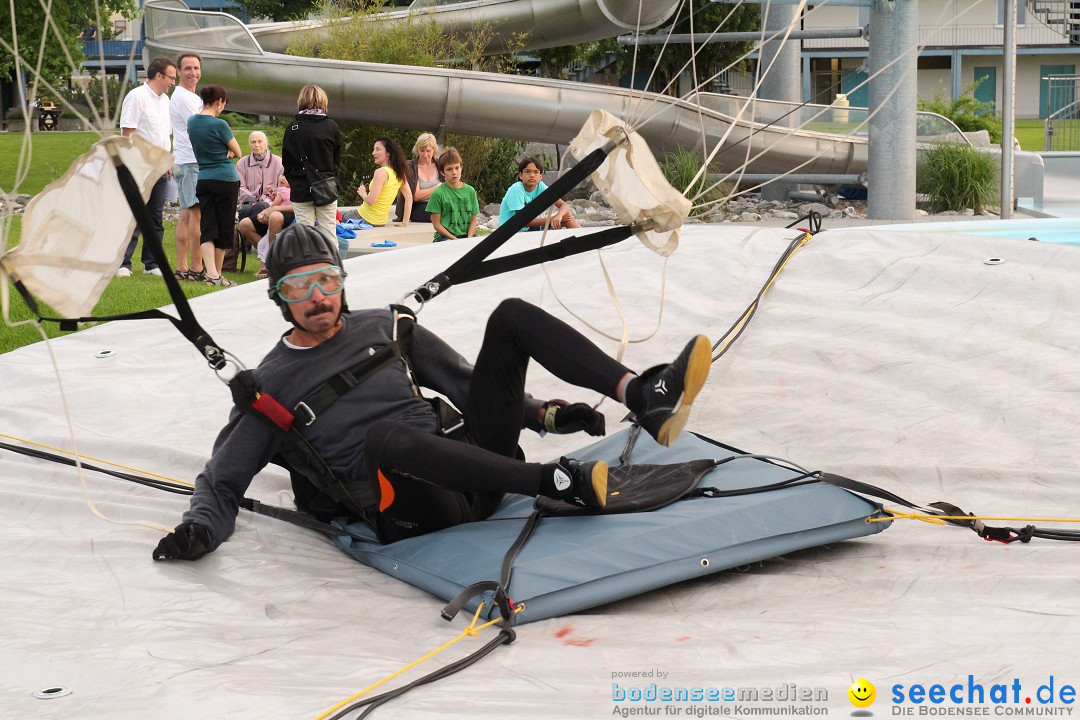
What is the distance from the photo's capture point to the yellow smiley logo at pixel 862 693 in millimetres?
1832

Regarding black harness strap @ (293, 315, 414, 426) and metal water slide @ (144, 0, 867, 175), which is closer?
black harness strap @ (293, 315, 414, 426)

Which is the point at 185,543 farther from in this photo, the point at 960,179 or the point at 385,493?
the point at 960,179

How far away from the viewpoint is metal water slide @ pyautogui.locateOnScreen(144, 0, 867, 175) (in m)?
11.4

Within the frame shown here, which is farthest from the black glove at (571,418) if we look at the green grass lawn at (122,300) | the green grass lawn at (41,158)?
the green grass lawn at (41,158)

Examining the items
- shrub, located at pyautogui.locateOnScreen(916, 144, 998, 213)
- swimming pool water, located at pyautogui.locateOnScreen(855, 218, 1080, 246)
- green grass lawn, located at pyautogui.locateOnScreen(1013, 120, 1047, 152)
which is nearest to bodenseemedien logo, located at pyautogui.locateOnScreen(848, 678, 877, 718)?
swimming pool water, located at pyautogui.locateOnScreen(855, 218, 1080, 246)

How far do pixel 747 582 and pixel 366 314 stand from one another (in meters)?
1.19

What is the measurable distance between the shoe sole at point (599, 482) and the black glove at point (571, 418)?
0.34 meters

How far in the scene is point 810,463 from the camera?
3266 millimetres

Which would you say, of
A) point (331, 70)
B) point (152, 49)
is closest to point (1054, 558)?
point (331, 70)

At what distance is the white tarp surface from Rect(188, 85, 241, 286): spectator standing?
2.01m

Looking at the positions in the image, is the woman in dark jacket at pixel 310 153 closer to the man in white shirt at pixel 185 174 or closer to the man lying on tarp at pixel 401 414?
the man in white shirt at pixel 185 174

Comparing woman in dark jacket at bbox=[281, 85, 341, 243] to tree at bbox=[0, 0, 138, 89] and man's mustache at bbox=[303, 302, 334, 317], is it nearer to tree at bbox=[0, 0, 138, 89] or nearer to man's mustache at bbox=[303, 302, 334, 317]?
man's mustache at bbox=[303, 302, 334, 317]

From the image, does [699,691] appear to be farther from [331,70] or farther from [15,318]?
[331,70]

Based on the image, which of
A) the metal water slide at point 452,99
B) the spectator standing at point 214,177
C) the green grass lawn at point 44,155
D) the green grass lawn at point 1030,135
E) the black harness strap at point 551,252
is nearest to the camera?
the black harness strap at point 551,252
